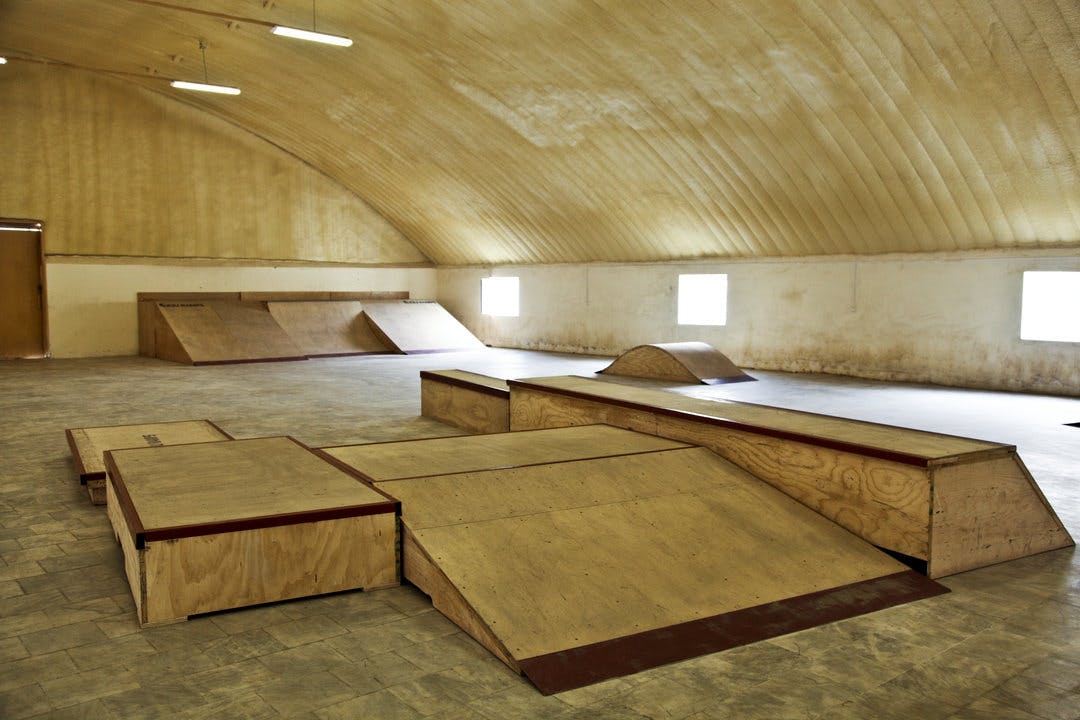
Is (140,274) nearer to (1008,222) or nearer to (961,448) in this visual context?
(1008,222)

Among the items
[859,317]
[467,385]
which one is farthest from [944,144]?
[467,385]

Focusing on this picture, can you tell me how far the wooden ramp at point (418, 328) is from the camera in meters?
18.8

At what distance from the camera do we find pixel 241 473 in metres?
4.66

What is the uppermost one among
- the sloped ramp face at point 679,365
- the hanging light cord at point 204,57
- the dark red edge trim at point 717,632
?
the hanging light cord at point 204,57

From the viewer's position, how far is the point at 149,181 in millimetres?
18359

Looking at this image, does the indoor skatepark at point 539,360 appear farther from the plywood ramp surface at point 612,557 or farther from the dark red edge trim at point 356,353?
the dark red edge trim at point 356,353

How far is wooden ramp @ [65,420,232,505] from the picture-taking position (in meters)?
5.69

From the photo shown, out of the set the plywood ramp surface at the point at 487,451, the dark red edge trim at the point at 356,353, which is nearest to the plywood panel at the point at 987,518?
the plywood ramp surface at the point at 487,451

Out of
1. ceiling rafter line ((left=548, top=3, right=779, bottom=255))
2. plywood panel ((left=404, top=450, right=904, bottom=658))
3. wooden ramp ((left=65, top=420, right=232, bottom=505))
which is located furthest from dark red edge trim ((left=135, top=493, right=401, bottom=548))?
ceiling rafter line ((left=548, top=3, right=779, bottom=255))

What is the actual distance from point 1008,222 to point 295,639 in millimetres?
10889

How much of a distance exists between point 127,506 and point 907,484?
12.7ft

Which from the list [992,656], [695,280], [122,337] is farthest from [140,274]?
[992,656]

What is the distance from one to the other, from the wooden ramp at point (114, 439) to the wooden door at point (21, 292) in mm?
12107

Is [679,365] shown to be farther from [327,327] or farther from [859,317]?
[327,327]
